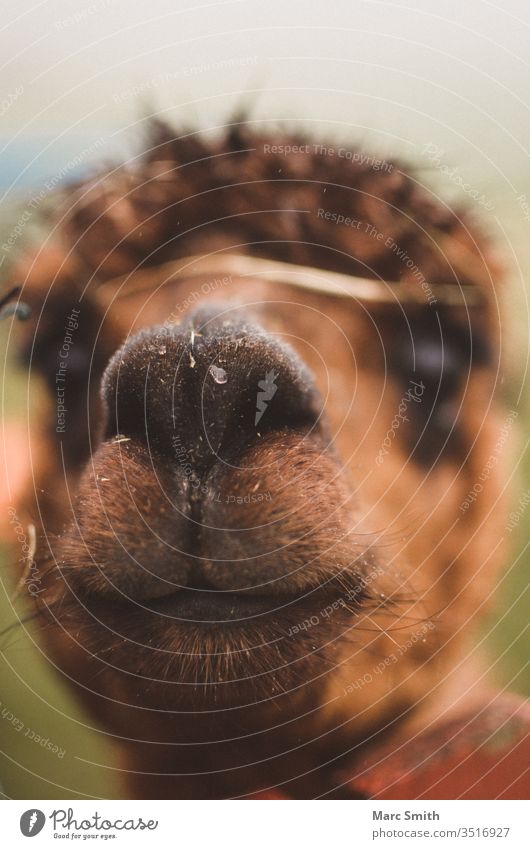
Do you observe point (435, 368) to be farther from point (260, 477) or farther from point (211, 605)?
point (211, 605)

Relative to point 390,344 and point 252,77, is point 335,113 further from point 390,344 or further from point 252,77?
point 390,344

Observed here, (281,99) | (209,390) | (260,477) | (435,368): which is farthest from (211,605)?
(281,99)

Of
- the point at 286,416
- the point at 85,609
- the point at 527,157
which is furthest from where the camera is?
the point at 527,157

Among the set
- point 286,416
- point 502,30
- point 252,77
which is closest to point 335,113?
point 252,77
